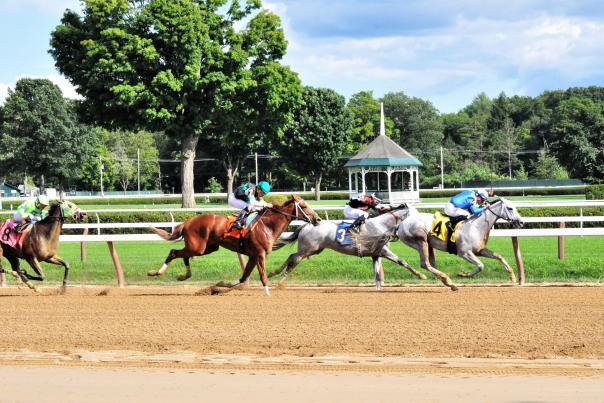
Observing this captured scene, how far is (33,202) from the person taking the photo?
13.0 metres

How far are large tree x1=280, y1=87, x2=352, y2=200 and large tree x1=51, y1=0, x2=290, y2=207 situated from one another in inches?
854

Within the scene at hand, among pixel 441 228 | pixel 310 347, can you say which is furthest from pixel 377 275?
pixel 310 347

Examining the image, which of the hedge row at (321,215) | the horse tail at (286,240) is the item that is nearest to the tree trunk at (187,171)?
the hedge row at (321,215)

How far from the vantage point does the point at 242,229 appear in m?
12.2

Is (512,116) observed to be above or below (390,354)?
above

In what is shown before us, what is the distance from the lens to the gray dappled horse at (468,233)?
1251 centimetres

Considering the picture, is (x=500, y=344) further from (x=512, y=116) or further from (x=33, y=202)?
(x=512, y=116)

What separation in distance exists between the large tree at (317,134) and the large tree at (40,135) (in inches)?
593

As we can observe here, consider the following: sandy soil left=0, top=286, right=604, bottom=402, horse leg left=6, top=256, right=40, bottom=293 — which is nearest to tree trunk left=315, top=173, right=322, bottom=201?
horse leg left=6, top=256, right=40, bottom=293

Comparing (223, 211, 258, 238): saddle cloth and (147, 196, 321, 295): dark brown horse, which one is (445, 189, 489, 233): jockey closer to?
(147, 196, 321, 295): dark brown horse

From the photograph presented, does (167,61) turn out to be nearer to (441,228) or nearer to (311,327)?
(441,228)

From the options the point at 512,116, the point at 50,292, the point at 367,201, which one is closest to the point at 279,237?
the point at 367,201

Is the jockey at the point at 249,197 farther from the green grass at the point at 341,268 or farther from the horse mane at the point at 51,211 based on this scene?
the horse mane at the point at 51,211

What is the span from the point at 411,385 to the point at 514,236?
769 cm
